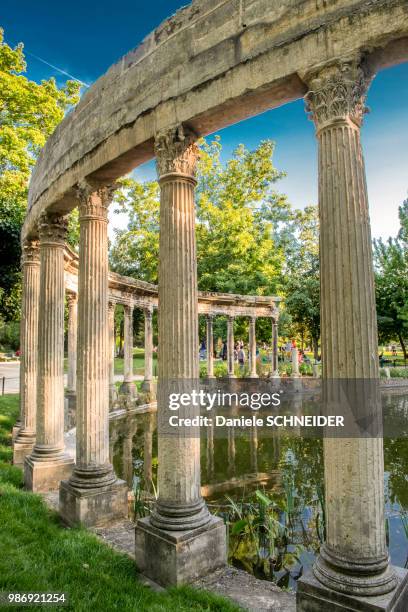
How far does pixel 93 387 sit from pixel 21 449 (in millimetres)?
6254

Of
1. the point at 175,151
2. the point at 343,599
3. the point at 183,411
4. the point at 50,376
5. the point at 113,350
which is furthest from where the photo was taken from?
the point at 113,350

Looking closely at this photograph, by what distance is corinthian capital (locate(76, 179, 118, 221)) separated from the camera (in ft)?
36.1

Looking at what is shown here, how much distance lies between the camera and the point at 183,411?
326 inches

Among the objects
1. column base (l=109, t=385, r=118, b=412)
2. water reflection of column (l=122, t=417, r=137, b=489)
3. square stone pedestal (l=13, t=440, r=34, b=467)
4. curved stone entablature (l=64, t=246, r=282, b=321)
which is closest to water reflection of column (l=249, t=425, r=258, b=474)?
water reflection of column (l=122, t=417, r=137, b=489)

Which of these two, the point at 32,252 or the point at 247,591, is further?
the point at 32,252

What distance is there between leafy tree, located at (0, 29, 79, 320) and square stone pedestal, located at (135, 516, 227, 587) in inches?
677

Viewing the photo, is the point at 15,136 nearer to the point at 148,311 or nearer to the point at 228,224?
the point at 148,311

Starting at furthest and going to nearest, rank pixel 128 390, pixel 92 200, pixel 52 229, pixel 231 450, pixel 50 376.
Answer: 1. pixel 128 390
2. pixel 231 450
3. pixel 52 229
4. pixel 50 376
5. pixel 92 200

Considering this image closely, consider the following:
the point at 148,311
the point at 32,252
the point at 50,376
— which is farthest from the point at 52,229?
the point at 148,311

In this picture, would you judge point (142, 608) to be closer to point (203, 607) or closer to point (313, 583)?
point (203, 607)

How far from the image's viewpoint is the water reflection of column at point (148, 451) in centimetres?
1430

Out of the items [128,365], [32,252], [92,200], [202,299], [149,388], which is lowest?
[149,388]

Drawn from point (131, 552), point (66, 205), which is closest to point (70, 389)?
point (66, 205)

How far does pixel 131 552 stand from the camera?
864 centimetres
